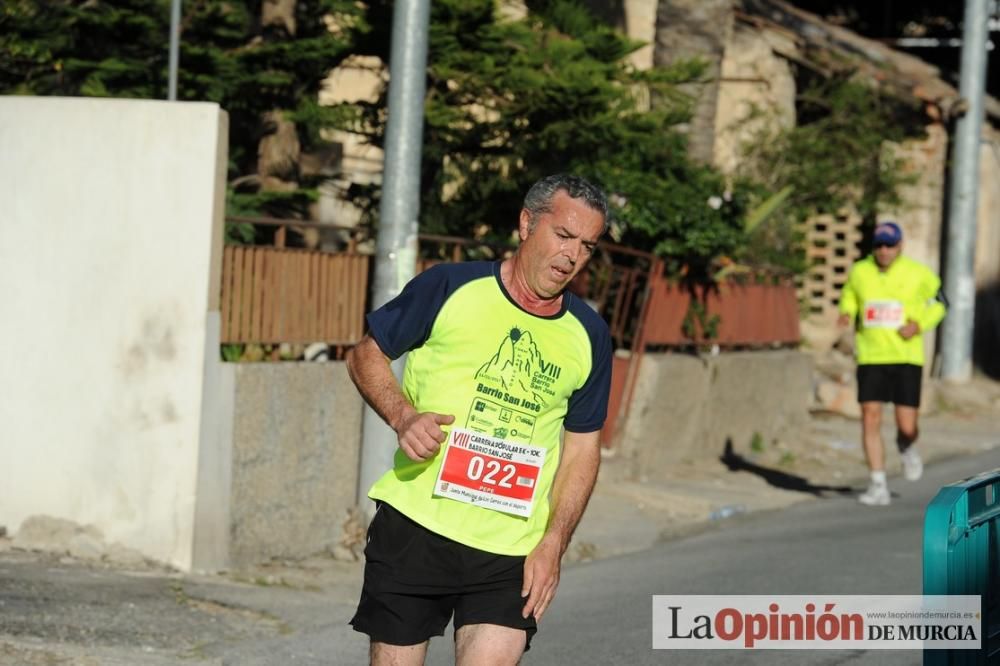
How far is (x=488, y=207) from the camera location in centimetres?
1267

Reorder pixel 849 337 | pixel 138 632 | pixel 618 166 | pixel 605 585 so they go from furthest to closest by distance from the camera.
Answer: pixel 849 337 → pixel 618 166 → pixel 605 585 → pixel 138 632

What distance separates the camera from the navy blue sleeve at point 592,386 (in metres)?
4.65

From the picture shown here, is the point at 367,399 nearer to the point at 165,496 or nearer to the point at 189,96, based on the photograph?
the point at 165,496

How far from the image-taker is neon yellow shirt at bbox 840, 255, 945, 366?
12219 millimetres

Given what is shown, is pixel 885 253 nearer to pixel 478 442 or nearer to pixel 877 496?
pixel 877 496

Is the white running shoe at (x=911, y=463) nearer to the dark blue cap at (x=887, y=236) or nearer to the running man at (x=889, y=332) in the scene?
the running man at (x=889, y=332)

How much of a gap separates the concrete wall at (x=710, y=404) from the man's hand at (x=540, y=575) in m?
8.42

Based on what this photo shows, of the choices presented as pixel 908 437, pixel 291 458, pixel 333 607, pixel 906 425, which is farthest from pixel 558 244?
pixel 908 437

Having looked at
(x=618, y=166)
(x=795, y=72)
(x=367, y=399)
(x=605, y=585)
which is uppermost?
(x=795, y=72)

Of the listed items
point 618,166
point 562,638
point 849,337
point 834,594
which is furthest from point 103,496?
point 849,337

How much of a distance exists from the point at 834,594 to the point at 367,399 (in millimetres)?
4715

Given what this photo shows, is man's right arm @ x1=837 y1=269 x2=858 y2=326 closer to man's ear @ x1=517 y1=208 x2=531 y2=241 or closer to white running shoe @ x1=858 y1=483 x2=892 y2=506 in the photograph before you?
white running shoe @ x1=858 y1=483 x2=892 y2=506

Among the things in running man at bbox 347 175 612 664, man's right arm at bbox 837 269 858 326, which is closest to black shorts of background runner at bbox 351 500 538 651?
running man at bbox 347 175 612 664

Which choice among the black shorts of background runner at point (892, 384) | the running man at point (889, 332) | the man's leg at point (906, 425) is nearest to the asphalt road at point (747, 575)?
the man's leg at point (906, 425)
